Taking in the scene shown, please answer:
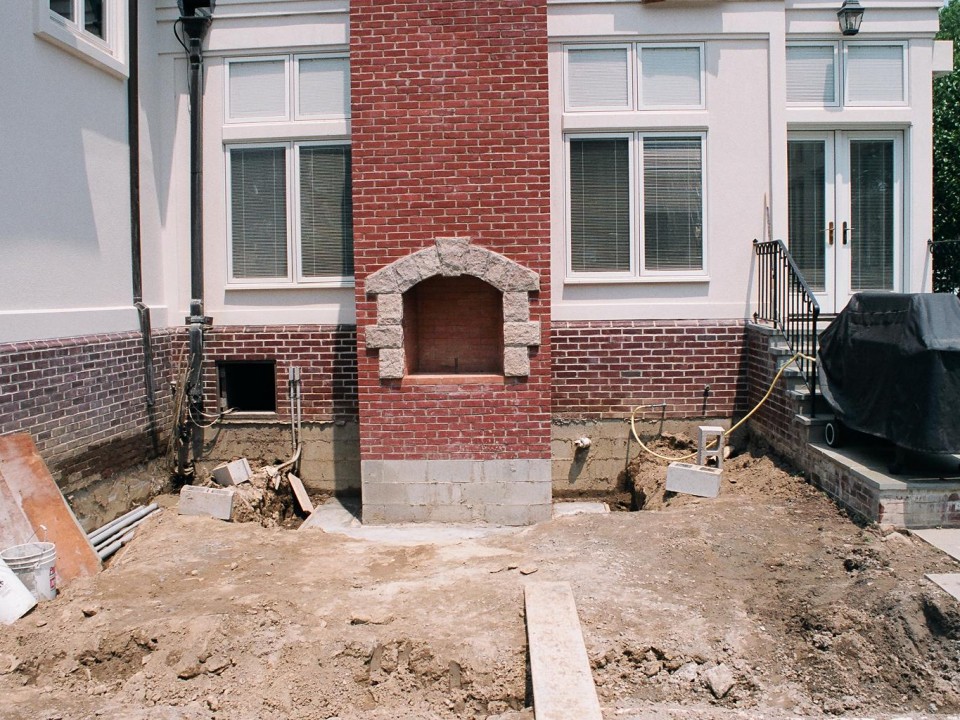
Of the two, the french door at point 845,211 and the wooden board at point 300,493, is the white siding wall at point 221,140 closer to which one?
the wooden board at point 300,493

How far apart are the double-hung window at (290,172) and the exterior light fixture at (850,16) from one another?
528 cm

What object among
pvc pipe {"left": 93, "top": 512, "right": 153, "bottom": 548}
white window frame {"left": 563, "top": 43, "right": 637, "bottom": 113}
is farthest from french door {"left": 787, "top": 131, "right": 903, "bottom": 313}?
pvc pipe {"left": 93, "top": 512, "right": 153, "bottom": 548}

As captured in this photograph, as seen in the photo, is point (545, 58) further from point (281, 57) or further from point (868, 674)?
point (868, 674)

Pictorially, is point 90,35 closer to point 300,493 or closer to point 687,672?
point 300,493

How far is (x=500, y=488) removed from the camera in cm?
798

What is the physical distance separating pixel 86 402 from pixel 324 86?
4.09m

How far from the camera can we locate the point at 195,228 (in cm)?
898

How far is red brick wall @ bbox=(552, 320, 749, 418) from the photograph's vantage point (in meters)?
8.77

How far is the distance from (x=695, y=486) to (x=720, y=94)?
4140 mm

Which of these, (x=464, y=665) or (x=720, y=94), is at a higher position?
(x=720, y=94)

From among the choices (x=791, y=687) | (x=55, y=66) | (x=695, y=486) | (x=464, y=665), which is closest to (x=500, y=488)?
(x=695, y=486)

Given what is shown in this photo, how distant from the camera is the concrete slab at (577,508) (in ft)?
27.2

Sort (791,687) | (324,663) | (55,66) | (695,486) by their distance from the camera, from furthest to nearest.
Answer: (695,486) → (55,66) → (324,663) → (791,687)

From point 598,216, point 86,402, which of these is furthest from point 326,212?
point 86,402
